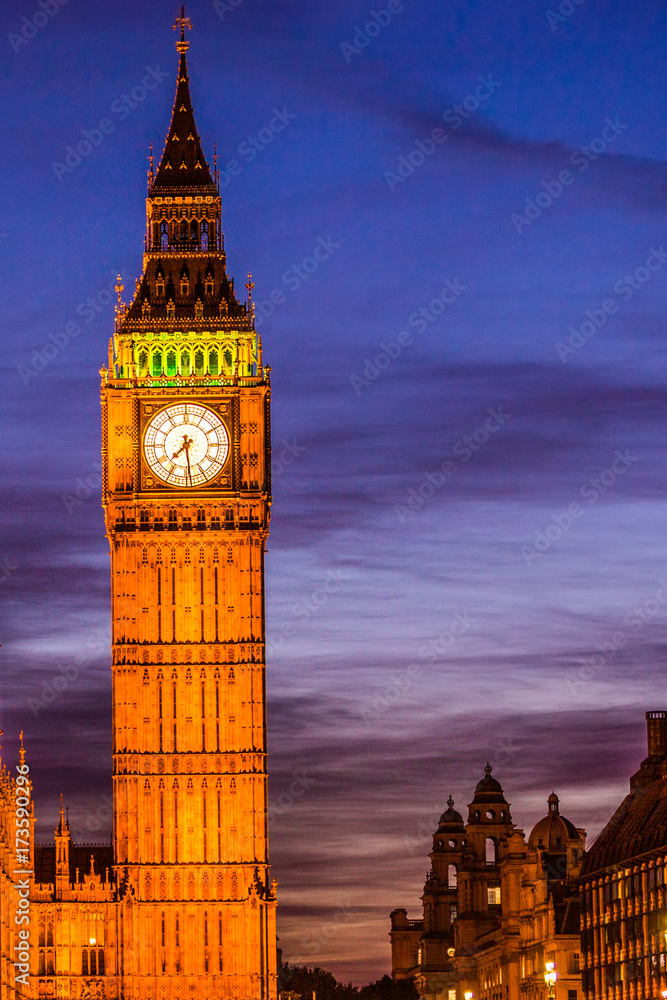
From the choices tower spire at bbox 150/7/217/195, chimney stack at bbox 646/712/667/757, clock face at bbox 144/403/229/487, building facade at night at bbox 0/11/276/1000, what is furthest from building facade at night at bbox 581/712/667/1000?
tower spire at bbox 150/7/217/195

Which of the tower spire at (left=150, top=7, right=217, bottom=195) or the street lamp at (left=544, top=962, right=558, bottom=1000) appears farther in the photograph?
the tower spire at (left=150, top=7, right=217, bottom=195)

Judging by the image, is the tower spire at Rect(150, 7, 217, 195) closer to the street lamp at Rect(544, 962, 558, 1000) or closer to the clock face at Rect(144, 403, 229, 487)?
the clock face at Rect(144, 403, 229, 487)

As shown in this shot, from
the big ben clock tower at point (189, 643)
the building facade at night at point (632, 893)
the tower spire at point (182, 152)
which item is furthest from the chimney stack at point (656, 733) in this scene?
the tower spire at point (182, 152)

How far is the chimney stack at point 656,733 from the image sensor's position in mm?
178375

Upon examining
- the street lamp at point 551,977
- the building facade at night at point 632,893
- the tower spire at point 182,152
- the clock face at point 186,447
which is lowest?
the street lamp at point 551,977

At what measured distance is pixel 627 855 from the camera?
549ft

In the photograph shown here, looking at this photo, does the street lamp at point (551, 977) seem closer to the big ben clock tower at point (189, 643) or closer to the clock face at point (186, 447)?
the big ben clock tower at point (189, 643)

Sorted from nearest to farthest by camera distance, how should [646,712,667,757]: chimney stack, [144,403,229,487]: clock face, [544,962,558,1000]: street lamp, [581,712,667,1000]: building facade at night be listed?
[544,962,558,1000]: street lamp < [581,712,667,1000]: building facade at night < [144,403,229,487]: clock face < [646,712,667,757]: chimney stack

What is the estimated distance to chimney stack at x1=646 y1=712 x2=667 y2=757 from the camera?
17838 centimetres

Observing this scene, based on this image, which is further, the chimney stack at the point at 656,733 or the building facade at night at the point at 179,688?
the chimney stack at the point at 656,733

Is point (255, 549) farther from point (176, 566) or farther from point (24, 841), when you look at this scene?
point (24, 841)

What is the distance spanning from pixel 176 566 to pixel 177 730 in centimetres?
978

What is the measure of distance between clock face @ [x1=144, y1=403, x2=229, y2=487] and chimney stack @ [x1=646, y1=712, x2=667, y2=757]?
1332 inches

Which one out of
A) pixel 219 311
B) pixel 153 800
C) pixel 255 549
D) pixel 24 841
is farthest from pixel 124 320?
pixel 24 841
